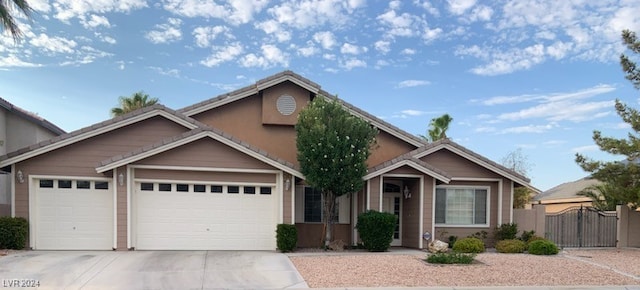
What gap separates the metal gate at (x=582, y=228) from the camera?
17422mm

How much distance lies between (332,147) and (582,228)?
11.0m

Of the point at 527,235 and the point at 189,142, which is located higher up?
the point at 189,142

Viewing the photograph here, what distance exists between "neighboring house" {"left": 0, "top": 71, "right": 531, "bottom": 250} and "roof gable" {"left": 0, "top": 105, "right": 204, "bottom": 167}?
30 millimetres

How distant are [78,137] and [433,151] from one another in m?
11.6

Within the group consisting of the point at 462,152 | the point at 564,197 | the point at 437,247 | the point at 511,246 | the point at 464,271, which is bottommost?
the point at 511,246

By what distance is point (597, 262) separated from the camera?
13.2m

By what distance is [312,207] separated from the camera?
16156 millimetres

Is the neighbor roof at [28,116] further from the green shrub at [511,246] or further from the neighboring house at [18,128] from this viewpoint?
the green shrub at [511,246]

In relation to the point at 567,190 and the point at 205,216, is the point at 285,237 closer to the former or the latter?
the point at 205,216

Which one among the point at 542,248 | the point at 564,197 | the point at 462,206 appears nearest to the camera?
the point at 542,248

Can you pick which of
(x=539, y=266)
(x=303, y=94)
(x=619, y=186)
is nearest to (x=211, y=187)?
(x=303, y=94)

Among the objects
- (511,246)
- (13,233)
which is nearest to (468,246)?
(511,246)

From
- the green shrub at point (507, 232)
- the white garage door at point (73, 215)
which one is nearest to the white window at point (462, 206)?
the green shrub at point (507, 232)

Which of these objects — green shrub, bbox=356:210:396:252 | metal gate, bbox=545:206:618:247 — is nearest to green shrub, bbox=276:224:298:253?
green shrub, bbox=356:210:396:252
